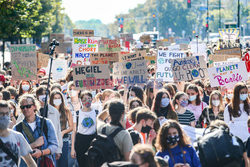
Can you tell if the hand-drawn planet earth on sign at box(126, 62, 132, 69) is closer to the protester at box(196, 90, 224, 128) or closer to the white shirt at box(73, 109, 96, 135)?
the protester at box(196, 90, 224, 128)

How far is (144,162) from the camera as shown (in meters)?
3.99

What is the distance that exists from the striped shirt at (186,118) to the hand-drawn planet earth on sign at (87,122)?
1258mm

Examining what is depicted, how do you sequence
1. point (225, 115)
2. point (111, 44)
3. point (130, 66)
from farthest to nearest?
point (111, 44) < point (130, 66) < point (225, 115)

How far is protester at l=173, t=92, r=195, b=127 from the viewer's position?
760 centimetres

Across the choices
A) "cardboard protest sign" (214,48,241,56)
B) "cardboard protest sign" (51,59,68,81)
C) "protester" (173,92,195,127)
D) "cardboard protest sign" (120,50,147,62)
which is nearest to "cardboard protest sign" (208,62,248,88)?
"cardboard protest sign" (120,50,147,62)

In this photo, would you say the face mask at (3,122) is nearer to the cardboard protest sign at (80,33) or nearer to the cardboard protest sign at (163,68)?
the cardboard protest sign at (163,68)

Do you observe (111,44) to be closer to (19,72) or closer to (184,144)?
(19,72)

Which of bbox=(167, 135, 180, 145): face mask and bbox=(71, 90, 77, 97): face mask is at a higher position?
bbox=(71, 90, 77, 97): face mask

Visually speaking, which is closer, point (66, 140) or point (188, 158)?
point (188, 158)

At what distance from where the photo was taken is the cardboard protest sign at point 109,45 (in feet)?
53.7

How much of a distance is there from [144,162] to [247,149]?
2.12 metres

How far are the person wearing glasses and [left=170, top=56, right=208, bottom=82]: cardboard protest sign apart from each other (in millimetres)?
5915

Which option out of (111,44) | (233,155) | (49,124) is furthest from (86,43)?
(233,155)

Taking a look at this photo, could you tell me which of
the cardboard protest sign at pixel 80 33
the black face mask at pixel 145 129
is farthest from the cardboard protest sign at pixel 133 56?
the black face mask at pixel 145 129
